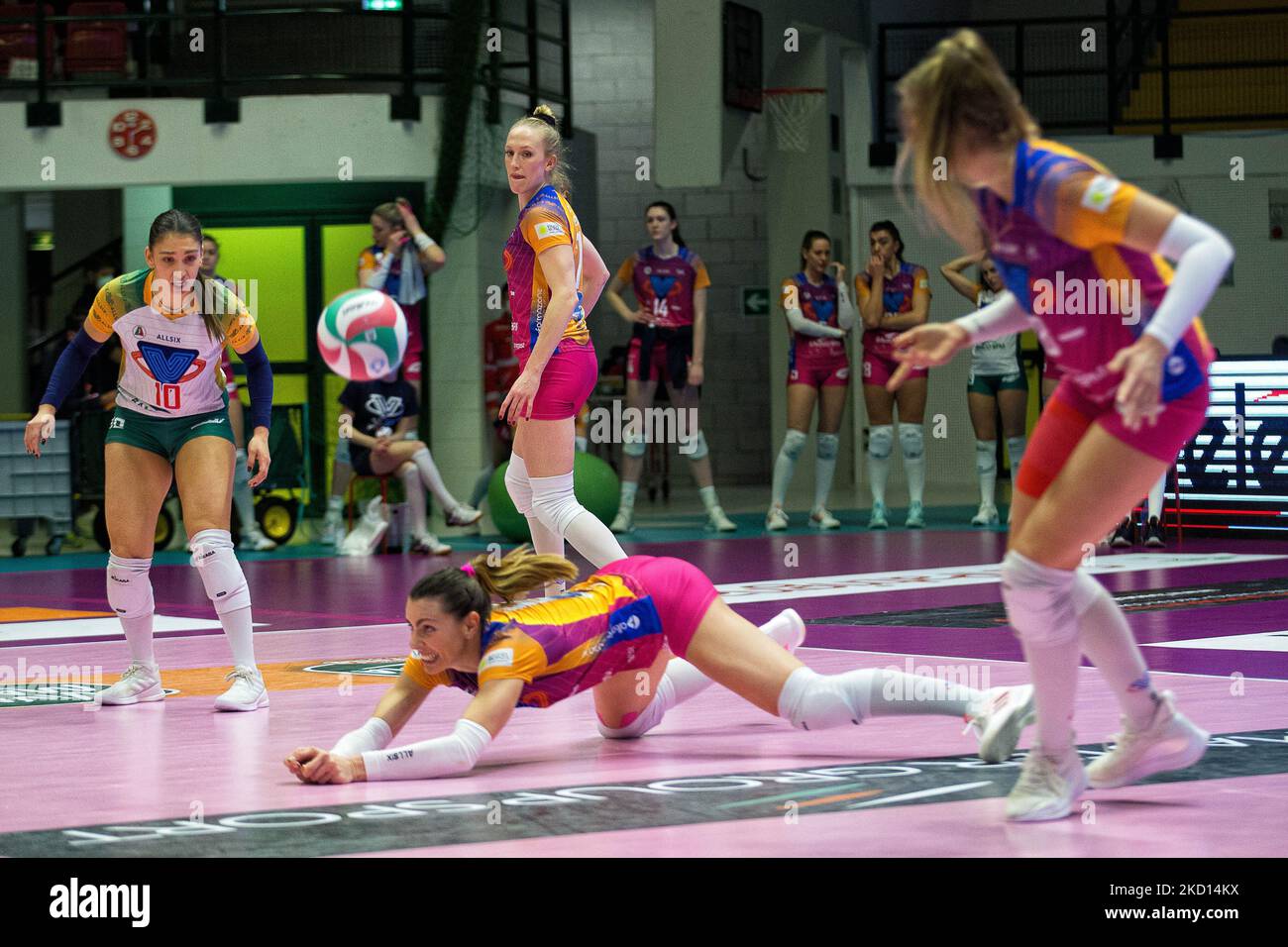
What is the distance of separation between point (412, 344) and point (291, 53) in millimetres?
6610

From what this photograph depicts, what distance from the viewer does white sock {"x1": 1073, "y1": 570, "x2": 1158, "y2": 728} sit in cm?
378

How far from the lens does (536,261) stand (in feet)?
20.0

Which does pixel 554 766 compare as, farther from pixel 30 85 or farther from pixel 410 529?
pixel 30 85

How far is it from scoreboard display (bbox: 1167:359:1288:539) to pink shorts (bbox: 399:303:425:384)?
546cm

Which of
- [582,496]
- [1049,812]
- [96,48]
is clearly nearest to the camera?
[1049,812]

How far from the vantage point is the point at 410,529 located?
12.4m

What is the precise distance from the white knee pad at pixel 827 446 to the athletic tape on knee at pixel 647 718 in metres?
8.59

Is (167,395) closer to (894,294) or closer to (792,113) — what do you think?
(894,294)

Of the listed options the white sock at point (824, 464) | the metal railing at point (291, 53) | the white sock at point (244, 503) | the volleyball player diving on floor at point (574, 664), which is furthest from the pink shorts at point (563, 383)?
the metal railing at point (291, 53)

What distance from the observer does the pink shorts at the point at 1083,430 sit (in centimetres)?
357

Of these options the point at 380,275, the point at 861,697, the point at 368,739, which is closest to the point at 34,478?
the point at 380,275
